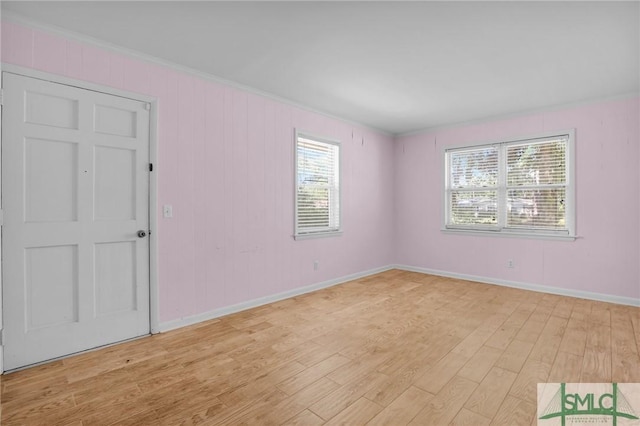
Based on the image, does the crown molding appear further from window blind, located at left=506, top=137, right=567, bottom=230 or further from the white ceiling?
window blind, located at left=506, top=137, right=567, bottom=230

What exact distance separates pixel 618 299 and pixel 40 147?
6.39 m

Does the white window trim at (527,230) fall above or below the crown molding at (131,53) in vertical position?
below

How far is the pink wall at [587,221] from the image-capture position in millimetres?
3980

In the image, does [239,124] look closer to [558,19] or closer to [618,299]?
[558,19]

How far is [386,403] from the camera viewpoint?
77.6 inches

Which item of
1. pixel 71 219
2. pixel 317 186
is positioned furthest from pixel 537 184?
pixel 71 219

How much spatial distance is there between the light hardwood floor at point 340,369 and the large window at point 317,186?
140 centimetres

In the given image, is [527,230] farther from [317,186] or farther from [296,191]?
[296,191]

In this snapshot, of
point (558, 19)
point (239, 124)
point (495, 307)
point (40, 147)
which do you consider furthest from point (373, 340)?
point (40, 147)

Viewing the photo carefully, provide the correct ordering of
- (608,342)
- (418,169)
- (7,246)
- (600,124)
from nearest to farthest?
(7,246) → (608,342) → (600,124) → (418,169)

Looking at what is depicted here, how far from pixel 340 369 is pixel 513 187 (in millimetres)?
4024

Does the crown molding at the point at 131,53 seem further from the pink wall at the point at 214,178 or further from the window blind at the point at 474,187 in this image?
the window blind at the point at 474,187

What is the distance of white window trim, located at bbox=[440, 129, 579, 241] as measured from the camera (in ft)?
14.3

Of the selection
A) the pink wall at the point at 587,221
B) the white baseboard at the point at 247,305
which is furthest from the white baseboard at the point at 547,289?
the white baseboard at the point at 247,305
